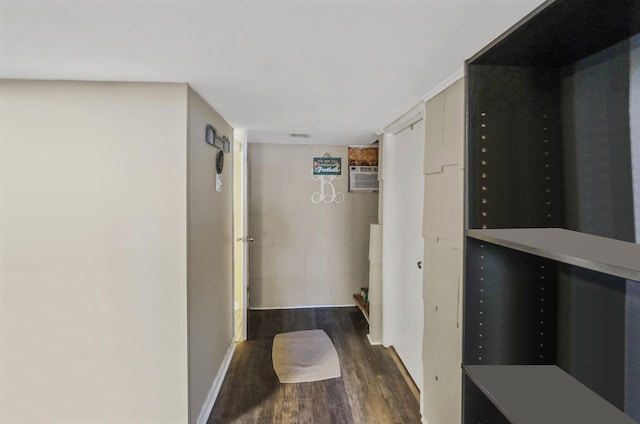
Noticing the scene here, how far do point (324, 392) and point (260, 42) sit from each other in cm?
226

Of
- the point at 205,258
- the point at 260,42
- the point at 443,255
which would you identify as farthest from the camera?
the point at 205,258

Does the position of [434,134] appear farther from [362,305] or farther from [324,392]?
[362,305]

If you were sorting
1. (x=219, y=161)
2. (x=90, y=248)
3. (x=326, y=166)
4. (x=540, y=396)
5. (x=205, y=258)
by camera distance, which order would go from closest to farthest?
1. (x=540, y=396)
2. (x=90, y=248)
3. (x=205, y=258)
4. (x=219, y=161)
5. (x=326, y=166)

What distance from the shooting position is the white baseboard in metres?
1.87

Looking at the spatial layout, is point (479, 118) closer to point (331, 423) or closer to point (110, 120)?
point (110, 120)

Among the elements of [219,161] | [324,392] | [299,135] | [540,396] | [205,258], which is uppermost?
[299,135]

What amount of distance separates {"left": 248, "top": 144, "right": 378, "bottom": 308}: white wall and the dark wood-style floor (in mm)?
822

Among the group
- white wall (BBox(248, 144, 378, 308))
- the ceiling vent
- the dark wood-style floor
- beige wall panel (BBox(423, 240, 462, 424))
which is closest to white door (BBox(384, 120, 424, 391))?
the dark wood-style floor

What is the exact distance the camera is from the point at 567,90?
2.75 feet

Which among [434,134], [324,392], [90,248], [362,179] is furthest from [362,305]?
[90,248]

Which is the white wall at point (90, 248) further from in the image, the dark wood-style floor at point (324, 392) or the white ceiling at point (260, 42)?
the dark wood-style floor at point (324, 392)

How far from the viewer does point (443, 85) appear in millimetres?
1607

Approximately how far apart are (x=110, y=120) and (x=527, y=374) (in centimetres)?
207

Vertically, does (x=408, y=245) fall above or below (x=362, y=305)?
above
